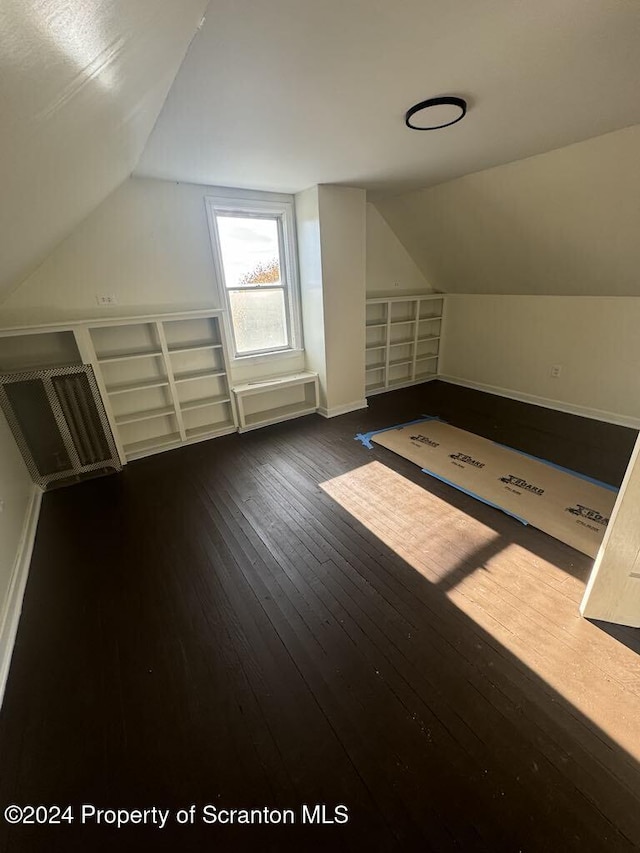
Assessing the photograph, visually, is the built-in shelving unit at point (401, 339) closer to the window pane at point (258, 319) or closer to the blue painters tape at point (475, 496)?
the window pane at point (258, 319)

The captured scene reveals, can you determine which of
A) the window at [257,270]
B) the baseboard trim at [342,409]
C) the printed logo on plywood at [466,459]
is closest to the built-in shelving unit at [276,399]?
the baseboard trim at [342,409]

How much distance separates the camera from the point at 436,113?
71.3 inches

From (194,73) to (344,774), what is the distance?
8.90ft

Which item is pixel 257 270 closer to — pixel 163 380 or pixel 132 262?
pixel 132 262

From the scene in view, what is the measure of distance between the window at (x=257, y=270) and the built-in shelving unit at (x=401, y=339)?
1.11 metres

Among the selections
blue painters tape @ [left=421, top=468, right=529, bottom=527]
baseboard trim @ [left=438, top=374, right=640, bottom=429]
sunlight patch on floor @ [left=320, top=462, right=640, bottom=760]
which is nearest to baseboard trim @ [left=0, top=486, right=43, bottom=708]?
sunlight patch on floor @ [left=320, top=462, right=640, bottom=760]

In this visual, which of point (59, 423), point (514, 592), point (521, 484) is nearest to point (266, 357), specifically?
point (59, 423)

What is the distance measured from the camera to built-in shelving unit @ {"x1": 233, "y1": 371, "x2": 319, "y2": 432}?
3654mm

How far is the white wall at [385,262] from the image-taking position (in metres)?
4.17

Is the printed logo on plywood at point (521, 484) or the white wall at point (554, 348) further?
the white wall at point (554, 348)

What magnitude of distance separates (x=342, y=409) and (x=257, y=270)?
178cm

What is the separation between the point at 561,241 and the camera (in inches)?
122

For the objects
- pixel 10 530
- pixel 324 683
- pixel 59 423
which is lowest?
pixel 324 683

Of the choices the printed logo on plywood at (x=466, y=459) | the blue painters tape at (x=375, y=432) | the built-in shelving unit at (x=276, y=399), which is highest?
the built-in shelving unit at (x=276, y=399)
